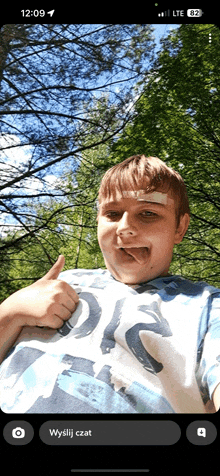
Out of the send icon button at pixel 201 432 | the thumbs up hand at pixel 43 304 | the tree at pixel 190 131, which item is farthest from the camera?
the tree at pixel 190 131

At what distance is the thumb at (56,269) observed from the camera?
3.58 ft

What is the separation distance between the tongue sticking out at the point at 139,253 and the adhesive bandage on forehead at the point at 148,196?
0.12m

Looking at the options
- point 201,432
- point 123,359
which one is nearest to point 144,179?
point 123,359

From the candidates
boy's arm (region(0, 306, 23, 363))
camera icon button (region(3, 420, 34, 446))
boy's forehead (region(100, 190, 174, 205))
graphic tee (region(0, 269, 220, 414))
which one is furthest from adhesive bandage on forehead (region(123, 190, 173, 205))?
camera icon button (region(3, 420, 34, 446))

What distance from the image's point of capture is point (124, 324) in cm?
98

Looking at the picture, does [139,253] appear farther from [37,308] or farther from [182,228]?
[37,308]

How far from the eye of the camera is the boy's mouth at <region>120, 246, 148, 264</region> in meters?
1.07
